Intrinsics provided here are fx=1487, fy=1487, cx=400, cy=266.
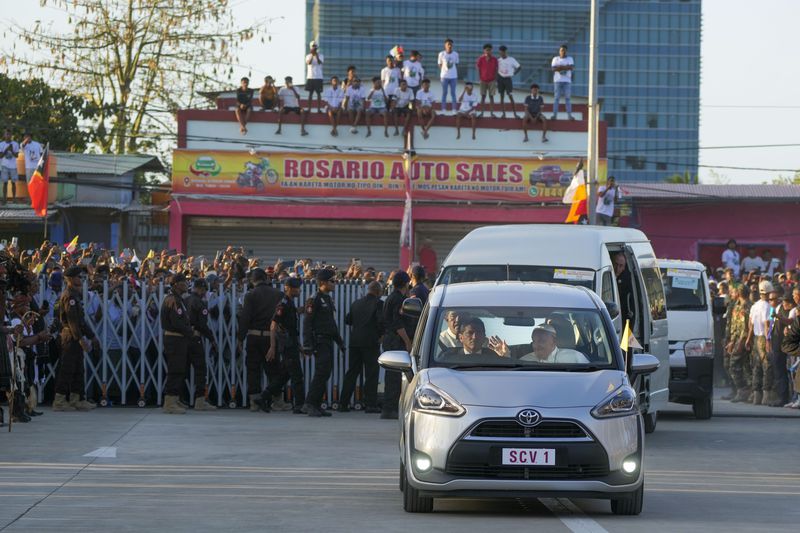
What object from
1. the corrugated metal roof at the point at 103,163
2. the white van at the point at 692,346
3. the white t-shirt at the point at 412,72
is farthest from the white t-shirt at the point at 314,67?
the white van at the point at 692,346

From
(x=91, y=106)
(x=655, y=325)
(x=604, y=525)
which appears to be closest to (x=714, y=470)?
(x=655, y=325)

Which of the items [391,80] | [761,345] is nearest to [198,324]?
[761,345]

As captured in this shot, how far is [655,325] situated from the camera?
1695 centimetres

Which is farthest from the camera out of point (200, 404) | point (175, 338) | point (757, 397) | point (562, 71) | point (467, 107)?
point (562, 71)

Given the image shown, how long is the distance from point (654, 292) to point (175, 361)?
20.8 ft

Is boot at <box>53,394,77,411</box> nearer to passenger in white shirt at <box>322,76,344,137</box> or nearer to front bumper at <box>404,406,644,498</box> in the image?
front bumper at <box>404,406,644,498</box>

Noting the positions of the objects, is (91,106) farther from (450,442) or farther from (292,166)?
(450,442)

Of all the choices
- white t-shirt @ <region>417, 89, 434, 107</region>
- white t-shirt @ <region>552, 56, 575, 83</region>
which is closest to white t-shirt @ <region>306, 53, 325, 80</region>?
white t-shirt @ <region>417, 89, 434, 107</region>

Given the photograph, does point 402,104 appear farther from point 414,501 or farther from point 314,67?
point 414,501

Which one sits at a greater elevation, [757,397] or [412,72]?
[412,72]

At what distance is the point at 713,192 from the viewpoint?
4847 centimetres

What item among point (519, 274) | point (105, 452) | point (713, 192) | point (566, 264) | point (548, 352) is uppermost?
point (713, 192)

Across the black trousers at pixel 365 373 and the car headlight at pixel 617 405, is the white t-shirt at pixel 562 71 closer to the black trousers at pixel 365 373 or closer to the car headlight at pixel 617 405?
the black trousers at pixel 365 373

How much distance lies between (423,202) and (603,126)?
7.47 metres
